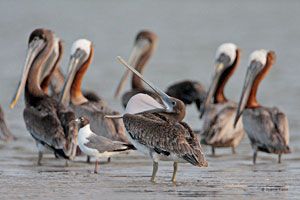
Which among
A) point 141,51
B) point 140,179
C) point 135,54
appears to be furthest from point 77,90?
point 141,51

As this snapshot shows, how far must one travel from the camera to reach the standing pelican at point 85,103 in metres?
12.4

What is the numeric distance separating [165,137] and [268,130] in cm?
318

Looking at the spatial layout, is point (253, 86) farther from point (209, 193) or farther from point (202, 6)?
point (202, 6)

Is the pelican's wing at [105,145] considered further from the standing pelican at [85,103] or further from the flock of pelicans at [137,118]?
the standing pelican at [85,103]

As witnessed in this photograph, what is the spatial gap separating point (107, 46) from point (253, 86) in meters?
20.9

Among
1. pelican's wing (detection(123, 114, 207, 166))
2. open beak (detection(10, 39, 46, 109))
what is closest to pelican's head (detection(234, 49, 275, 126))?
open beak (detection(10, 39, 46, 109))

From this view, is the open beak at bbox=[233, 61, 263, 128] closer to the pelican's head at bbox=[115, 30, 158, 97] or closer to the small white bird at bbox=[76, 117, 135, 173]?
the small white bird at bbox=[76, 117, 135, 173]

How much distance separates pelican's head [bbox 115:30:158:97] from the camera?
17.7 metres

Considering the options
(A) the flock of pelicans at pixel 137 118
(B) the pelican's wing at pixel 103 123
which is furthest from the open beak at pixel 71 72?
(B) the pelican's wing at pixel 103 123

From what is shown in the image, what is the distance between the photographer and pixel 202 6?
64438 millimetres

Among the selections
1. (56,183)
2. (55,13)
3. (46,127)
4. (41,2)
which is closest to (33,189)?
(56,183)

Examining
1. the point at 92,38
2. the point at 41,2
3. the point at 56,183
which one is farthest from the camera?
the point at 41,2

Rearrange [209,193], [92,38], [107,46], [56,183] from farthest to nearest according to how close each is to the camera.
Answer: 1. [92,38]
2. [107,46]
3. [56,183]
4. [209,193]

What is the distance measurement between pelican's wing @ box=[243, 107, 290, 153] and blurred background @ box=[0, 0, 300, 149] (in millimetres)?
1446
